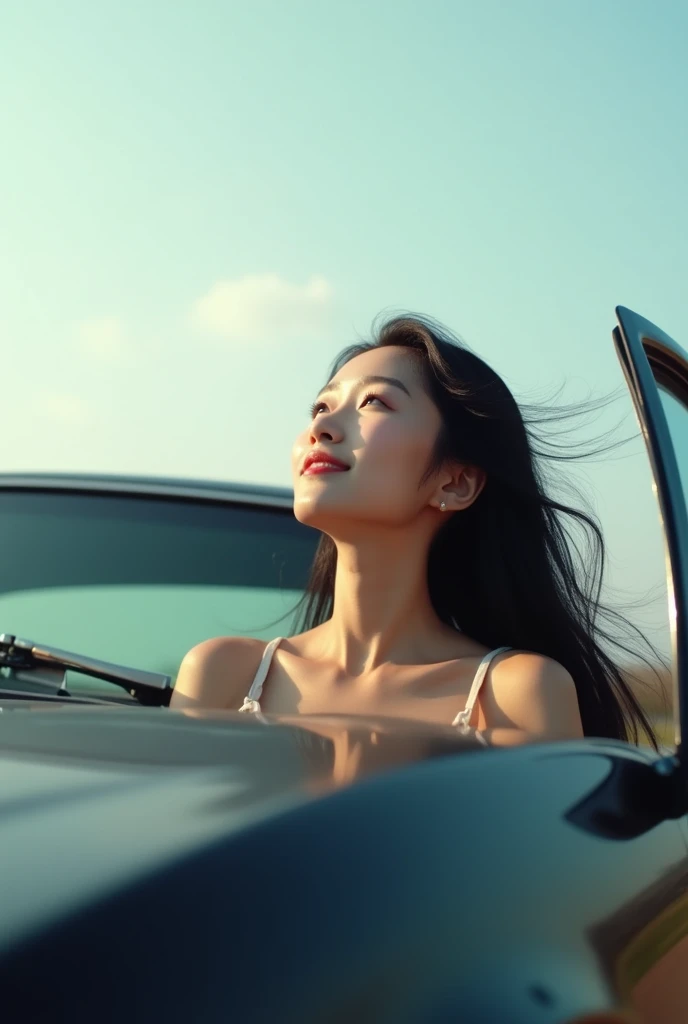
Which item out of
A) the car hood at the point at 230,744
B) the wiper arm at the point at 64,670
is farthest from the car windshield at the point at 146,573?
the car hood at the point at 230,744

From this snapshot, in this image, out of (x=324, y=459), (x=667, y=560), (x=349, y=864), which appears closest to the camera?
(x=349, y=864)

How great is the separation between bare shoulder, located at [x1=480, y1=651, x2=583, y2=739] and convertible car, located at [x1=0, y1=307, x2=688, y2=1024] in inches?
28.8

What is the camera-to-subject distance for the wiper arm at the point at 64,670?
2398 millimetres

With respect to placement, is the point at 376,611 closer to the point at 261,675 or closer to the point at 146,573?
the point at 261,675

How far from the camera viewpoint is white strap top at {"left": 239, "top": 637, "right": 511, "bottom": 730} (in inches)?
93.8

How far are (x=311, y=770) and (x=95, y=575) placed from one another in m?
1.89

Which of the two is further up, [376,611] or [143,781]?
[376,611]

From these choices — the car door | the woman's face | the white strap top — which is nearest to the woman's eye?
the woman's face

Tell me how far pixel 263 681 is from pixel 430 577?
0.45m

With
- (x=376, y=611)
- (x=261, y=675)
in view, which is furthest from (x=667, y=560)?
(x=261, y=675)

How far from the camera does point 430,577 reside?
280 cm

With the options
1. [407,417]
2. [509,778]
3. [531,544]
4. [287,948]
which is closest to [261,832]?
[287,948]

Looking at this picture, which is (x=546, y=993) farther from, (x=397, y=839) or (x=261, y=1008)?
(x=261, y=1008)

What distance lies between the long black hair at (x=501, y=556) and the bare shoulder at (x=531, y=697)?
283mm
